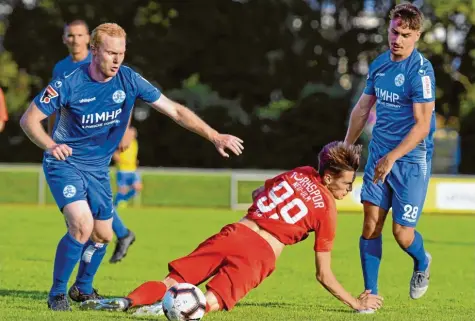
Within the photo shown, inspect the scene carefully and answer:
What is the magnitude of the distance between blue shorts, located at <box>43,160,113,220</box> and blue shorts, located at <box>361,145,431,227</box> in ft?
7.15

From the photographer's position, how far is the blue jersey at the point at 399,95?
8.84 metres

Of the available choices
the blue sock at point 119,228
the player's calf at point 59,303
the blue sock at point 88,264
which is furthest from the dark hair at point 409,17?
the blue sock at point 119,228

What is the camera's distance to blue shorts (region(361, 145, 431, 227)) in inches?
361

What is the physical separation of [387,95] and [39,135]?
9.56 ft

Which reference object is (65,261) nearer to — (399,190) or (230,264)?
(230,264)

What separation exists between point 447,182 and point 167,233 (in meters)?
10.6

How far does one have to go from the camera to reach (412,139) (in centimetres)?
870

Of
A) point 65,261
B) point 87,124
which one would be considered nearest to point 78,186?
point 87,124

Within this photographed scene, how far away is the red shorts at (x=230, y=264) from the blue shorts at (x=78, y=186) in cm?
116

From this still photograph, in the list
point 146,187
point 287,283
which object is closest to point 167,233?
point 287,283

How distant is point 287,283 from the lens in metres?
11.8

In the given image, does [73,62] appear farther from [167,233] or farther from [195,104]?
[195,104]

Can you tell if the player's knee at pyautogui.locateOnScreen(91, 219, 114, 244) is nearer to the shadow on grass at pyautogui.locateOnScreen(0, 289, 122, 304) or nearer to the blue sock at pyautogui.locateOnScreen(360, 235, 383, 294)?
the shadow on grass at pyautogui.locateOnScreen(0, 289, 122, 304)

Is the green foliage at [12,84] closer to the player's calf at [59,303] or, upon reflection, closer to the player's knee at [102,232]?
the player's knee at [102,232]
